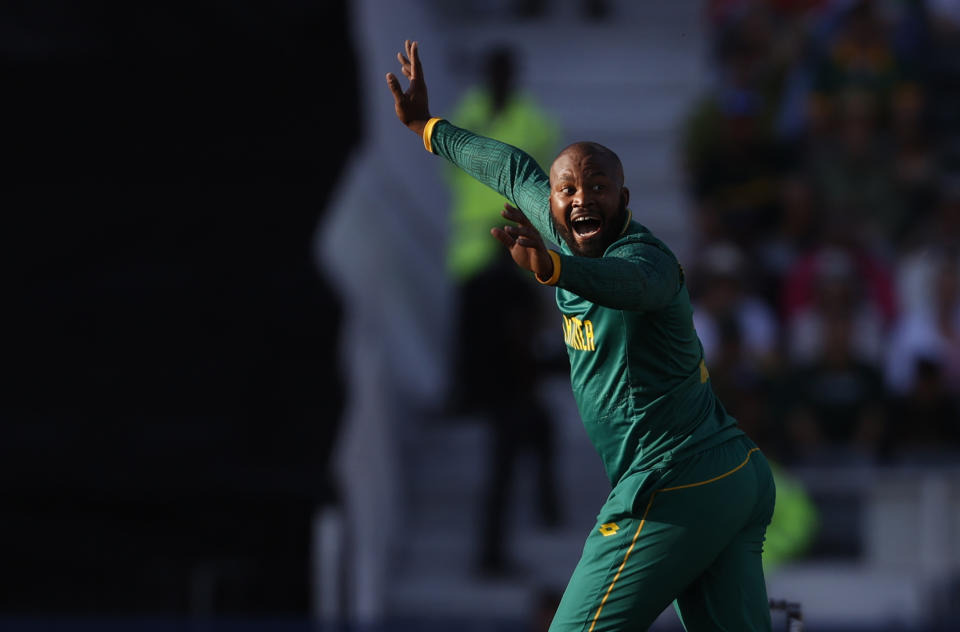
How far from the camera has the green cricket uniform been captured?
11.2ft

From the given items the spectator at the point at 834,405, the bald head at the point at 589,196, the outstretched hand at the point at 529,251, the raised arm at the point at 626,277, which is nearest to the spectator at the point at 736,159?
the spectator at the point at 834,405

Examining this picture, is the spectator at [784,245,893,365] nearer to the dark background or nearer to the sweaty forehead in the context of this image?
the dark background

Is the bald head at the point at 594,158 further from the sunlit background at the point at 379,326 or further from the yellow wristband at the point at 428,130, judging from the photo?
the sunlit background at the point at 379,326

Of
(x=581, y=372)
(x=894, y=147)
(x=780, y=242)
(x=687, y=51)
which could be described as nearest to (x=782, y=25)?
(x=687, y=51)

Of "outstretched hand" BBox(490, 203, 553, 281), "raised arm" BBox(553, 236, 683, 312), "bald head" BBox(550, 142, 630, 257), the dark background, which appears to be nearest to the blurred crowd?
the dark background

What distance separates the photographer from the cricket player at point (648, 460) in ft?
11.2

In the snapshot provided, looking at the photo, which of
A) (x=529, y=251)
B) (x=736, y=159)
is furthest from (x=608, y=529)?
(x=736, y=159)

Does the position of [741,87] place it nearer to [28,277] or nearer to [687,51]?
[687,51]

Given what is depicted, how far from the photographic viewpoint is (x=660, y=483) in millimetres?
3453

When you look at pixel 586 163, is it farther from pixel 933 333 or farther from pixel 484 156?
pixel 933 333

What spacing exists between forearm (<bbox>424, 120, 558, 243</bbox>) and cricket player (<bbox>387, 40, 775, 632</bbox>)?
0.24 meters

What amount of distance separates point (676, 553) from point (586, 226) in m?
0.73

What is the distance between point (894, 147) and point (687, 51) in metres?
2.45

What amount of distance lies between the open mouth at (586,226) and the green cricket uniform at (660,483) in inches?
2.3
